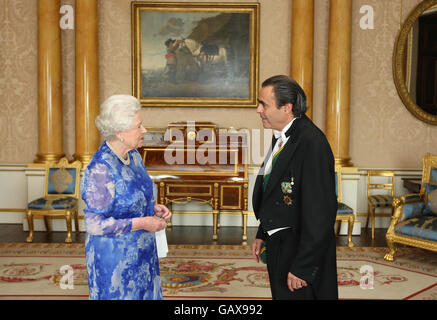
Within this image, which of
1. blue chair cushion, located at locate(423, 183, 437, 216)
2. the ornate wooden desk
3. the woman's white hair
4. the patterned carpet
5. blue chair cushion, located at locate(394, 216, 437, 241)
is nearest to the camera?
the woman's white hair

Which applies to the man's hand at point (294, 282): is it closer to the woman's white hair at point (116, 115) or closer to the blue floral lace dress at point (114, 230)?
the blue floral lace dress at point (114, 230)

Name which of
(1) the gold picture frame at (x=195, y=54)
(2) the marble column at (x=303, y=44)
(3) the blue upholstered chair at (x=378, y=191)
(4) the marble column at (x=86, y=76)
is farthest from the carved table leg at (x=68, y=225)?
(3) the blue upholstered chair at (x=378, y=191)

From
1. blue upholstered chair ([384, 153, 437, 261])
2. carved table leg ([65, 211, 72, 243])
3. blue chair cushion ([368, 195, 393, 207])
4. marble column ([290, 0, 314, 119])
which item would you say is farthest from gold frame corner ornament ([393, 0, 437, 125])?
carved table leg ([65, 211, 72, 243])

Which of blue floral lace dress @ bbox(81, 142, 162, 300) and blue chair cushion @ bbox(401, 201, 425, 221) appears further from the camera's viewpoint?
blue chair cushion @ bbox(401, 201, 425, 221)

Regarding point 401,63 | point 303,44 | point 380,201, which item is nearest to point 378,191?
point 380,201

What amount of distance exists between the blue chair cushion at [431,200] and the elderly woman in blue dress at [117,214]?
3876mm

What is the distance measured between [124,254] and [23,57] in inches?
218

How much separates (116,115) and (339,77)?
4955mm

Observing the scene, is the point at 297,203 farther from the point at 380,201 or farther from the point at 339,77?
the point at 339,77

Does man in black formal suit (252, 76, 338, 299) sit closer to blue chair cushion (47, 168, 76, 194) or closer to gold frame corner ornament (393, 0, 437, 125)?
blue chair cushion (47, 168, 76, 194)

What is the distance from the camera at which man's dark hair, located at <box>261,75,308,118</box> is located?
1.99 metres

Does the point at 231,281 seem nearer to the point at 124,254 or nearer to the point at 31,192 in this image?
the point at 124,254

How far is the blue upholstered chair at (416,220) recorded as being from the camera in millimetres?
4676

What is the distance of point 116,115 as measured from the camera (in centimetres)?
206
